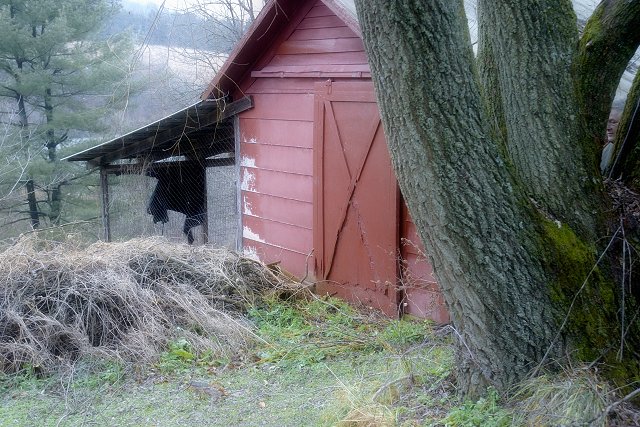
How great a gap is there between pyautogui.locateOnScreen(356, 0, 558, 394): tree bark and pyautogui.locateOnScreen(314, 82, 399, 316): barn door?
3413 mm

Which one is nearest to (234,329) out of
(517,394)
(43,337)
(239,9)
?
(43,337)

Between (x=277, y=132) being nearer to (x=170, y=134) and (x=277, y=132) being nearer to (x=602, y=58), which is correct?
(x=170, y=134)

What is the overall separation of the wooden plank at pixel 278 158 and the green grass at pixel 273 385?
234cm

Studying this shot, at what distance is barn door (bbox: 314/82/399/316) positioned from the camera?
748 centimetres

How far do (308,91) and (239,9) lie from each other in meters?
11.9

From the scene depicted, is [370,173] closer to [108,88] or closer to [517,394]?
[517,394]

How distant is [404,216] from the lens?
23.8 feet

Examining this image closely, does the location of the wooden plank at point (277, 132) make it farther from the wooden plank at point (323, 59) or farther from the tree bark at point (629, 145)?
the tree bark at point (629, 145)

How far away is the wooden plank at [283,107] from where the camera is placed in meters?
8.61

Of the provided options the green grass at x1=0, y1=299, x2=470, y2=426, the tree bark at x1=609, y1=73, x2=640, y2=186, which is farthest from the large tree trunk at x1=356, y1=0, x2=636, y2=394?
the green grass at x1=0, y1=299, x2=470, y2=426

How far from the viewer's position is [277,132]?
916 centimetres

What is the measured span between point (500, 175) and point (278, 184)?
5.83 meters

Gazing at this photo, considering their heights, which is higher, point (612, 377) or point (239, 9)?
point (239, 9)

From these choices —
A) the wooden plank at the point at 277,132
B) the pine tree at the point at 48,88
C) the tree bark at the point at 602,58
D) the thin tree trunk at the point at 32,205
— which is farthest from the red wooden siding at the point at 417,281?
the thin tree trunk at the point at 32,205
